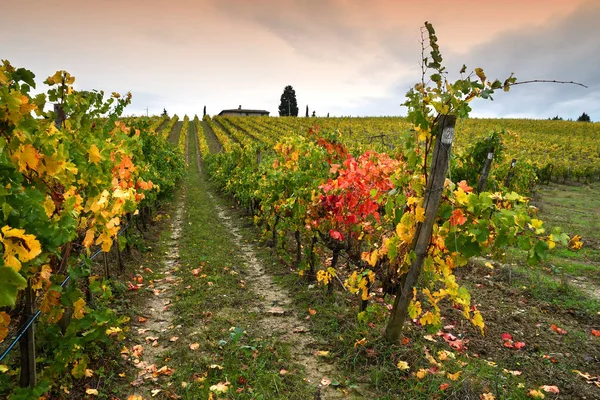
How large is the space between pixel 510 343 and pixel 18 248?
193 inches

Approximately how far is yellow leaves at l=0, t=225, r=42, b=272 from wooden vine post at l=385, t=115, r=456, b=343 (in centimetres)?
296

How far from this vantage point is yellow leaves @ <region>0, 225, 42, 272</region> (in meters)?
1.57

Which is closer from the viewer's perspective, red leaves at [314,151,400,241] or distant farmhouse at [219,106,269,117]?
red leaves at [314,151,400,241]

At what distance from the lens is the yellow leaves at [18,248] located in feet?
5.15

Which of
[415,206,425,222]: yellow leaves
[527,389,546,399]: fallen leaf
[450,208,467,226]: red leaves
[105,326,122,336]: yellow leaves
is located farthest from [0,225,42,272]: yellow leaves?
[527,389,546,399]: fallen leaf

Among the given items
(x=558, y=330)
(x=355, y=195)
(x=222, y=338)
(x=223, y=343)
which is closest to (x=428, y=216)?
(x=355, y=195)

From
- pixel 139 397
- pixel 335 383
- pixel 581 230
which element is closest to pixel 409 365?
pixel 335 383

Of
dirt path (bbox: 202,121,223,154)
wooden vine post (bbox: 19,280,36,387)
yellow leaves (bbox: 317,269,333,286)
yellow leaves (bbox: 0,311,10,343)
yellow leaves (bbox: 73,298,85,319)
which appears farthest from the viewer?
dirt path (bbox: 202,121,223,154)

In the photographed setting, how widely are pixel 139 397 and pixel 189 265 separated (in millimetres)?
3976

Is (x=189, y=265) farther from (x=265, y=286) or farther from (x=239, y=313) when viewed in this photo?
(x=239, y=313)

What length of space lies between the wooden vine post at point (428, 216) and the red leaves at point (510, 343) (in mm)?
1510

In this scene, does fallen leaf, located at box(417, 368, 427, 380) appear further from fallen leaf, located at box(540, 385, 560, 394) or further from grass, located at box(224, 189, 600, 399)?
fallen leaf, located at box(540, 385, 560, 394)

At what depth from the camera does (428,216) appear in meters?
3.37

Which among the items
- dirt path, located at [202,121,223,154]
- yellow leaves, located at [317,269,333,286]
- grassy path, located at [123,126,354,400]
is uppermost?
dirt path, located at [202,121,223,154]
